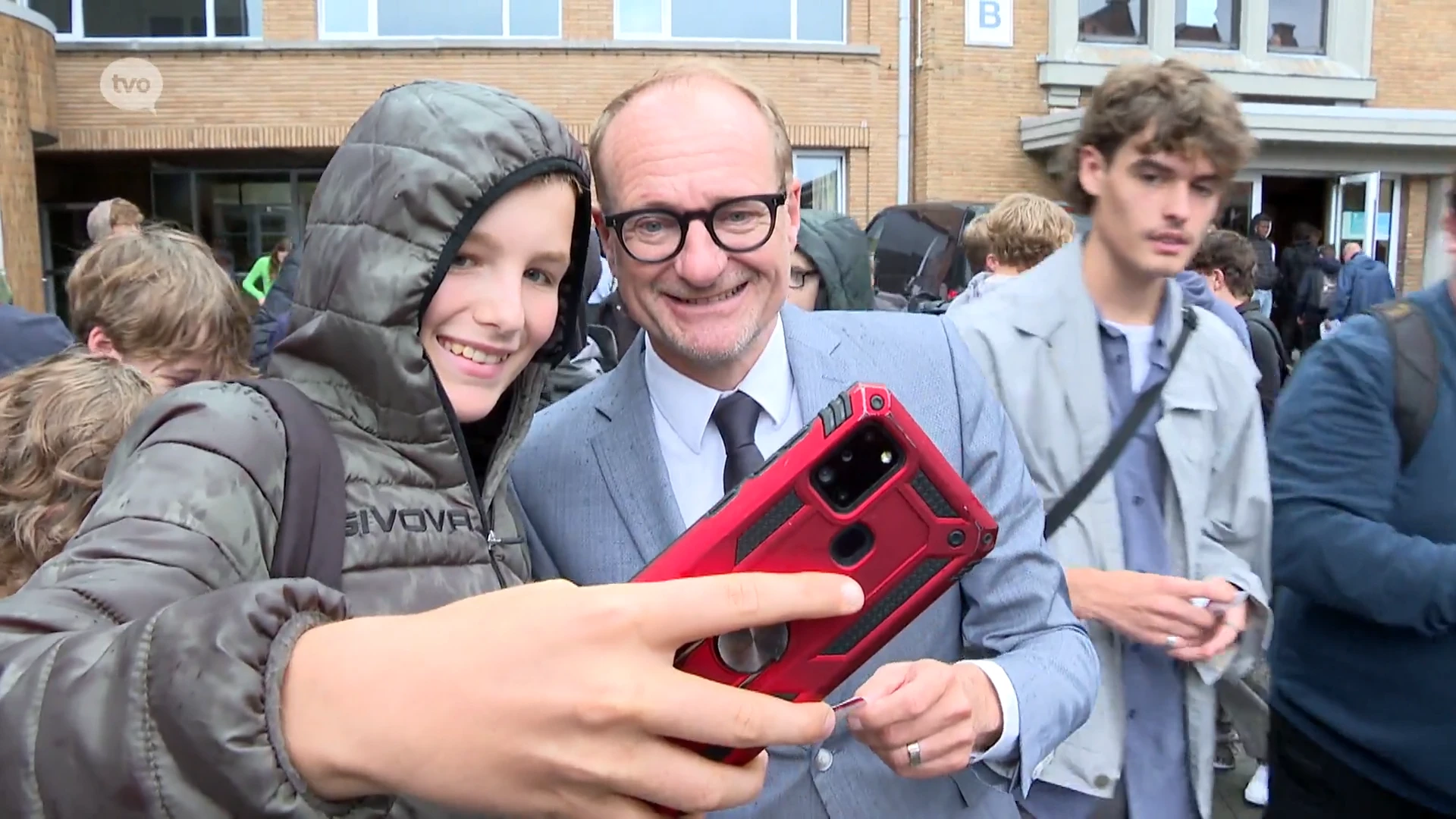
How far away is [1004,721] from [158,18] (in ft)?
49.0

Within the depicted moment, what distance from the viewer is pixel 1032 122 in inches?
518

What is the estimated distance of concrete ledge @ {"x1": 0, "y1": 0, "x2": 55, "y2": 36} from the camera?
9.98m

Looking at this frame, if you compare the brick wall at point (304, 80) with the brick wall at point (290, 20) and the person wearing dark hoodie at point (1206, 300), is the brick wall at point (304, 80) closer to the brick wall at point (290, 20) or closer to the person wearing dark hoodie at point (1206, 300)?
the brick wall at point (290, 20)

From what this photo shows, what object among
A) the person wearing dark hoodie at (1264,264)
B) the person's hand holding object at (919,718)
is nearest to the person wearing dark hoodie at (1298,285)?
the person wearing dark hoodie at (1264,264)

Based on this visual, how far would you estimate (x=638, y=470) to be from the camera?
1.62 metres

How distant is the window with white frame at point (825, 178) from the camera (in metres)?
13.6

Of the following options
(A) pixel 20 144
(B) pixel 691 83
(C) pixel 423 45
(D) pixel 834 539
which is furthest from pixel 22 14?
(D) pixel 834 539

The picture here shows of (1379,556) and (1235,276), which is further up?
(1235,276)

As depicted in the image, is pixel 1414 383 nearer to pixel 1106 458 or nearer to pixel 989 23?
pixel 1106 458

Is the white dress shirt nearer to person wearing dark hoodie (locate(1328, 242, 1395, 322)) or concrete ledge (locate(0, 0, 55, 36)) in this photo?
concrete ledge (locate(0, 0, 55, 36))

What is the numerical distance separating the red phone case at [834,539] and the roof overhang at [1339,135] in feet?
41.0

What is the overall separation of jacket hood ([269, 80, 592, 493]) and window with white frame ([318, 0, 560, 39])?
41.7 ft

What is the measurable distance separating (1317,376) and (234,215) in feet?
48.1

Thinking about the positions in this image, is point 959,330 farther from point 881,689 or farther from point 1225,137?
point 881,689
